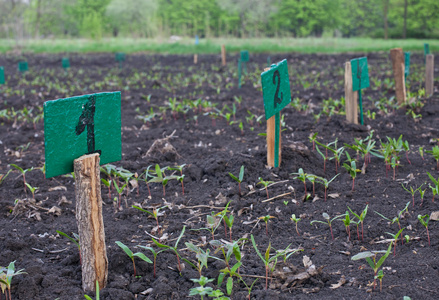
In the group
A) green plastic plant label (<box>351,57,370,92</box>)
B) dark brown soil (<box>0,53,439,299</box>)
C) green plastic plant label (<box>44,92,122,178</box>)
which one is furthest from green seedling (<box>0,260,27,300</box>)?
green plastic plant label (<box>351,57,370,92</box>)

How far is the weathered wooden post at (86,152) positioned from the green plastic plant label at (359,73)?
343cm

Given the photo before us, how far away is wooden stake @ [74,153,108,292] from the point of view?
2.00m

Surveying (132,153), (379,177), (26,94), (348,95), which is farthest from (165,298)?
(26,94)

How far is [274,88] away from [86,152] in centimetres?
179

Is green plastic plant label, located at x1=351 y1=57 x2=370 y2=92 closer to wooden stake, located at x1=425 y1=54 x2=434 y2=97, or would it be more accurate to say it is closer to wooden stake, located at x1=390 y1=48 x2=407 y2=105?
wooden stake, located at x1=390 y1=48 x2=407 y2=105

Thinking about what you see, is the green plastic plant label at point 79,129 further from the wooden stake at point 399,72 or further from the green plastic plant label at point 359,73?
the wooden stake at point 399,72

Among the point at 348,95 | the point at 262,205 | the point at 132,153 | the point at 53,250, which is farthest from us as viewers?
the point at 348,95

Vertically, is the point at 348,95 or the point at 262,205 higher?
the point at 348,95

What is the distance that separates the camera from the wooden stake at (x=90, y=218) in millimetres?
2002

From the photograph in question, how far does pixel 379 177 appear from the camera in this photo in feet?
11.8

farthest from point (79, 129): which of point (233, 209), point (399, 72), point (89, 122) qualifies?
point (399, 72)

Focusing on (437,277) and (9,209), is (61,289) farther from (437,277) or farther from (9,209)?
(437,277)

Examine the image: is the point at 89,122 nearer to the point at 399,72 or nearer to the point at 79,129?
the point at 79,129

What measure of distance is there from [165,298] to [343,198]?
169 cm
